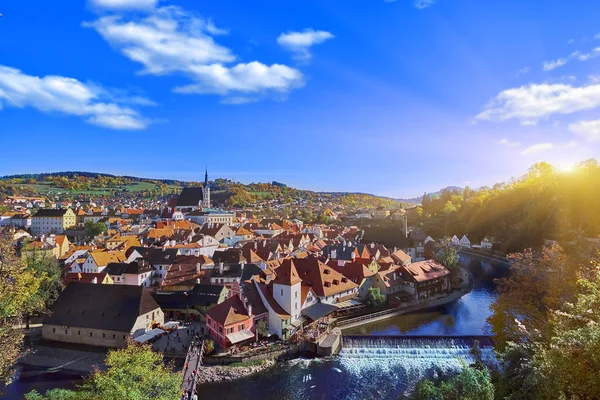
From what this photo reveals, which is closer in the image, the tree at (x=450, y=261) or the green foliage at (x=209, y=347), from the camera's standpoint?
the green foliage at (x=209, y=347)

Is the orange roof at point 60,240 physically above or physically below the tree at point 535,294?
below

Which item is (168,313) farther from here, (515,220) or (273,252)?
(515,220)

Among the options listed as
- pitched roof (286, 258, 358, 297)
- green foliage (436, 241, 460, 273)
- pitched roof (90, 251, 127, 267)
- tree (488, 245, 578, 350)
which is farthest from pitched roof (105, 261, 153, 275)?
green foliage (436, 241, 460, 273)

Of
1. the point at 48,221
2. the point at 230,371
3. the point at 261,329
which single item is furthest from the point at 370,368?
the point at 48,221

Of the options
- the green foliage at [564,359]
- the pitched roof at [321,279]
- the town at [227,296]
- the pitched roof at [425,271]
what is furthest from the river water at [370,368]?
the pitched roof at [425,271]

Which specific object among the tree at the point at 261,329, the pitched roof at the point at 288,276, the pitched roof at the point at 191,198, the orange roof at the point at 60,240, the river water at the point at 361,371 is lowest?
the river water at the point at 361,371

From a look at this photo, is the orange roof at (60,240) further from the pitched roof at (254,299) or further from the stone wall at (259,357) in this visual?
the stone wall at (259,357)
